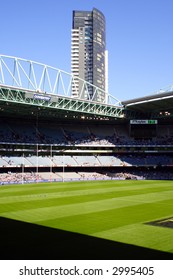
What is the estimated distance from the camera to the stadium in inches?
920

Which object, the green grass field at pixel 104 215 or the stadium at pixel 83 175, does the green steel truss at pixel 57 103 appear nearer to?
the stadium at pixel 83 175

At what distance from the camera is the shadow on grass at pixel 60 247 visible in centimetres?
1975

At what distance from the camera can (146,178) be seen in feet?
298

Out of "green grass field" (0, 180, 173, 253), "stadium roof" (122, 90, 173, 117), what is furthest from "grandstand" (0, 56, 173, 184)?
"green grass field" (0, 180, 173, 253)

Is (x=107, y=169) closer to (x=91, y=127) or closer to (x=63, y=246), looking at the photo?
(x=91, y=127)

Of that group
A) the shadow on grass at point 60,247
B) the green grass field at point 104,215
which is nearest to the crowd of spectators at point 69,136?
the green grass field at point 104,215

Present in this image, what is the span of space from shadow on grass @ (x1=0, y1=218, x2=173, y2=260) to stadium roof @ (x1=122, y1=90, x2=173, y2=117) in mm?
59720

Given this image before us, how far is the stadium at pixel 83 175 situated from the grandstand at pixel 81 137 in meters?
0.28

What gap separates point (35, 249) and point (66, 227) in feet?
21.8

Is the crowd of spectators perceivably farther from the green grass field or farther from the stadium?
the green grass field

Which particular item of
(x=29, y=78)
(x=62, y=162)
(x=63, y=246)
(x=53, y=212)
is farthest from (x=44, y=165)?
(x=63, y=246)

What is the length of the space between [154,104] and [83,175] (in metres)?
26.4
